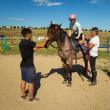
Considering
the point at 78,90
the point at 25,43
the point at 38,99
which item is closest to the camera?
the point at 25,43

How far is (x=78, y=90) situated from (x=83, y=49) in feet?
8.03

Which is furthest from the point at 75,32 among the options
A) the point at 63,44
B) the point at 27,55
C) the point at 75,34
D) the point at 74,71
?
the point at 27,55

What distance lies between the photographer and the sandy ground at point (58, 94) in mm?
7953

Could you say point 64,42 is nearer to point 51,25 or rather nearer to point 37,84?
point 51,25

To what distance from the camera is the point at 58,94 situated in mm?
9258

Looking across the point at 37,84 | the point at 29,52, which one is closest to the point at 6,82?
the point at 37,84

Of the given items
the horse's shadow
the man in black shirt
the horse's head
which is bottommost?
the horse's shadow

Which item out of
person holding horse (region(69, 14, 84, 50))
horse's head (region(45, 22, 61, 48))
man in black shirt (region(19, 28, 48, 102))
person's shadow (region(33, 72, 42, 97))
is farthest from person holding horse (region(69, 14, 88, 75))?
man in black shirt (region(19, 28, 48, 102))

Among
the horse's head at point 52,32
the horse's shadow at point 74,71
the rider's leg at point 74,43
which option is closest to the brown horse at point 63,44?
the horse's head at point 52,32

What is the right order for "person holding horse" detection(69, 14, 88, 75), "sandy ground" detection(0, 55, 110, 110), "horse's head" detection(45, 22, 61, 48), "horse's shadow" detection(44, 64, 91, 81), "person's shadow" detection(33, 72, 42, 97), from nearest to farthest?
"sandy ground" detection(0, 55, 110, 110) < "person's shadow" detection(33, 72, 42, 97) < "horse's head" detection(45, 22, 61, 48) < "person holding horse" detection(69, 14, 88, 75) < "horse's shadow" detection(44, 64, 91, 81)

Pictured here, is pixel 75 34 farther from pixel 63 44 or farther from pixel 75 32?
pixel 63 44

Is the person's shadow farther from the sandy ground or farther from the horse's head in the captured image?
the horse's head

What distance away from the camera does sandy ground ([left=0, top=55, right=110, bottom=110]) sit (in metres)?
7.95

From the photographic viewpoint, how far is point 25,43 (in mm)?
7969
